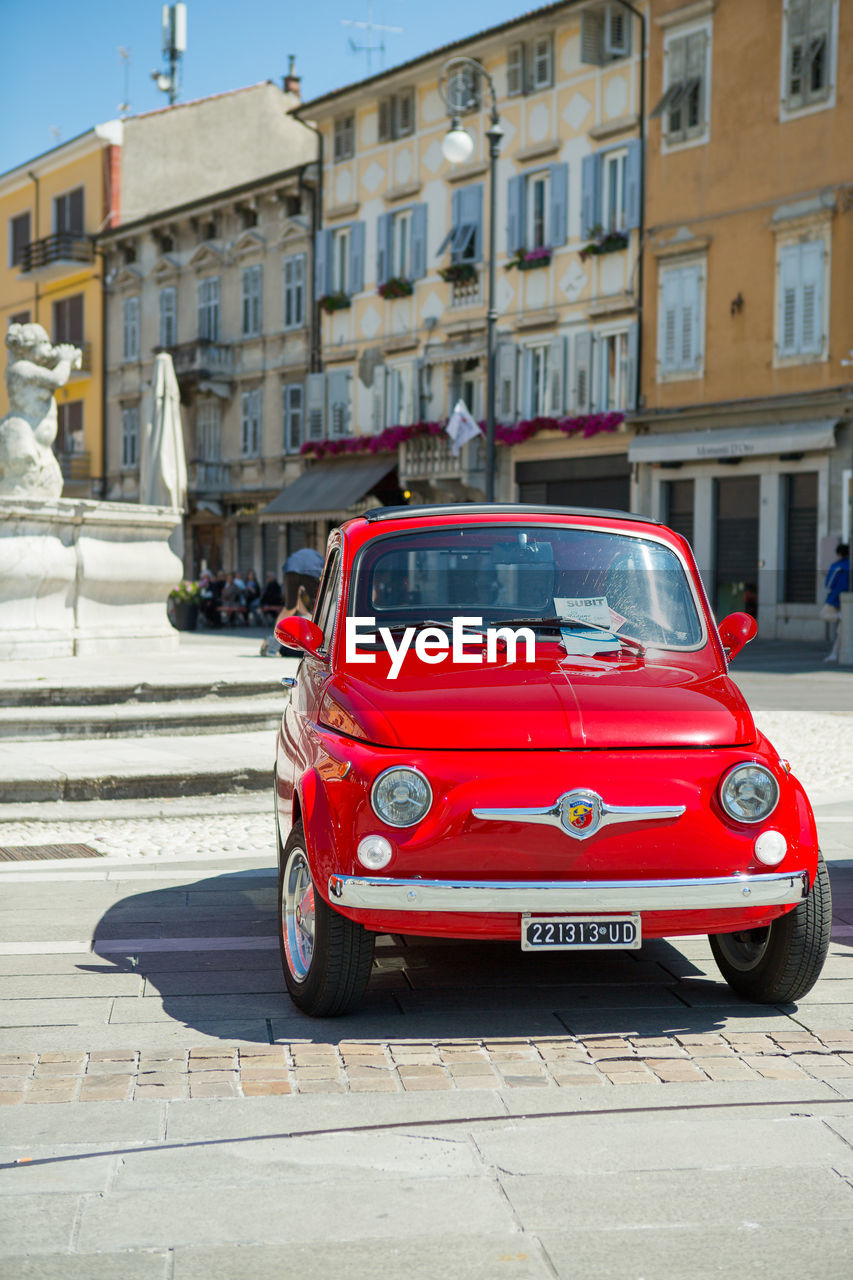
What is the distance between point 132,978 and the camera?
233 inches

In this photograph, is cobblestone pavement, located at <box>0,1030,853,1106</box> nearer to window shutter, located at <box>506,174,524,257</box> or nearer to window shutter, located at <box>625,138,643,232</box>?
window shutter, located at <box>625,138,643,232</box>

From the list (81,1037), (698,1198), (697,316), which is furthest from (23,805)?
(697,316)

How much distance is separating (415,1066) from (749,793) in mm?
1366

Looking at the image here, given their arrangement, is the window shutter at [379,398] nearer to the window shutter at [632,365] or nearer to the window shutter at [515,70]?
the window shutter at [515,70]

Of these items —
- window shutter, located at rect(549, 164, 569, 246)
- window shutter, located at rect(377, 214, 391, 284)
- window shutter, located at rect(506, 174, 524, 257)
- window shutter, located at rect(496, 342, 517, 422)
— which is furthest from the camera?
window shutter, located at rect(377, 214, 391, 284)

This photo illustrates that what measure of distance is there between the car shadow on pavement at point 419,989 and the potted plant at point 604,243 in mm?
29507

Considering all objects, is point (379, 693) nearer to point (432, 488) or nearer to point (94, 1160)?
point (94, 1160)

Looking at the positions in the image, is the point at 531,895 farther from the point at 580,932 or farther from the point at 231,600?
the point at 231,600

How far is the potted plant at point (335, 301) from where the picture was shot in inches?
1683

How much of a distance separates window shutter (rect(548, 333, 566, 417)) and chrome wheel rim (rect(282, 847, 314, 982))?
31.3 metres

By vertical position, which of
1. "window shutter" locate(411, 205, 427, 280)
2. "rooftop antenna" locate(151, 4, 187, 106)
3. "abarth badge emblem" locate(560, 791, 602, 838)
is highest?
"rooftop antenna" locate(151, 4, 187, 106)

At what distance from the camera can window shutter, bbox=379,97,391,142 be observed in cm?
4109

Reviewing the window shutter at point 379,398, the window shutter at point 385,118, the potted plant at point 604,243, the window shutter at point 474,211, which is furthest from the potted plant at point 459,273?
the window shutter at point 385,118

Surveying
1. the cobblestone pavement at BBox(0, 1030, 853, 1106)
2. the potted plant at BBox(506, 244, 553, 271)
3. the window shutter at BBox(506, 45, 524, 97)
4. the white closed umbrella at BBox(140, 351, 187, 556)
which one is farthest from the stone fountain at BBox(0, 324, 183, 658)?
the window shutter at BBox(506, 45, 524, 97)
